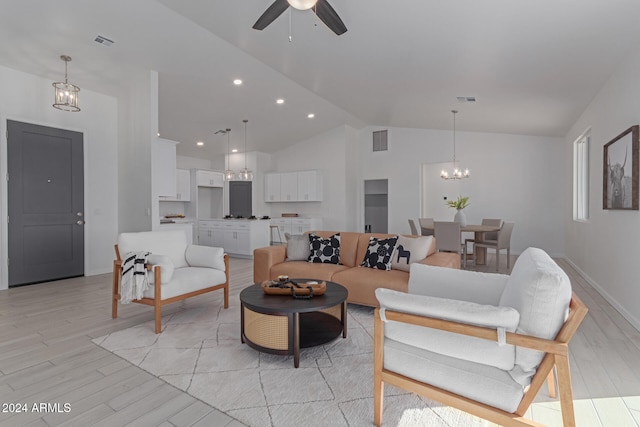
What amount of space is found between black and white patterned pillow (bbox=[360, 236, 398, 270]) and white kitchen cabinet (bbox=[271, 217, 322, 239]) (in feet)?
16.2

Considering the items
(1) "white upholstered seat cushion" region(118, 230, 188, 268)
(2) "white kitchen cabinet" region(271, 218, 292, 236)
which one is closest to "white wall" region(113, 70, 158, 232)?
(1) "white upholstered seat cushion" region(118, 230, 188, 268)

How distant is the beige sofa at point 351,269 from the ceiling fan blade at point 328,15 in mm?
2228

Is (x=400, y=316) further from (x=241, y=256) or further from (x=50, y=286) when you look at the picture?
(x=241, y=256)

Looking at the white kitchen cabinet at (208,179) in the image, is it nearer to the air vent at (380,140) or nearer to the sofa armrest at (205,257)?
the air vent at (380,140)

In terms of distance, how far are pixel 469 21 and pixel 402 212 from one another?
5905 millimetres

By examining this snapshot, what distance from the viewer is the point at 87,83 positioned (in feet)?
16.5

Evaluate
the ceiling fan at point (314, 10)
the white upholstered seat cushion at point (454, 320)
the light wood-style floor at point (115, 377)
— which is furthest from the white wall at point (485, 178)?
the white upholstered seat cushion at point (454, 320)

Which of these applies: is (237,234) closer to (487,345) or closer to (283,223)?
(283,223)

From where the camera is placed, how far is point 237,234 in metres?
7.42

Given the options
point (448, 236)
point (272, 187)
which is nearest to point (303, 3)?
point (448, 236)

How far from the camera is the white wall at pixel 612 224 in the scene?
3.07 m

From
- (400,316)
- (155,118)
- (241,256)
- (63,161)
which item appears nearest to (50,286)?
(63,161)

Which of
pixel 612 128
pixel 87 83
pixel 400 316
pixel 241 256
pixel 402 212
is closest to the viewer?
pixel 400 316

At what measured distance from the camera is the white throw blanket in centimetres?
299
